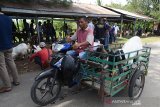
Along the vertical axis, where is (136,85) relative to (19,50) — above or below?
above

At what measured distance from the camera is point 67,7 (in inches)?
504

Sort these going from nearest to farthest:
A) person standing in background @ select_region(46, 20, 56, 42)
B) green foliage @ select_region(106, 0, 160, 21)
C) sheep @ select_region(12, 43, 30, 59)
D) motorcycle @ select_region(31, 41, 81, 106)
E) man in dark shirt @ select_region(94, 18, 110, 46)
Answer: motorcycle @ select_region(31, 41, 81, 106)
sheep @ select_region(12, 43, 30, 59)
man in dark shirt @ select_region(94, 18, 110, 46)
person standing in background @ select_region(46, 20, 56, 42)
green foliage @ select_region(106, 0, 160, 21)

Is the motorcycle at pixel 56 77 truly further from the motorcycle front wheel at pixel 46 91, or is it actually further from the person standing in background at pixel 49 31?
the person standing in background at pixel 49 31

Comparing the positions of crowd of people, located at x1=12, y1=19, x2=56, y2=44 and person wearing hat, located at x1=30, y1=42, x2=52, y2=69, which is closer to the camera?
person wearing hat, located at x1=30, y1=42, x2=52, y2=69

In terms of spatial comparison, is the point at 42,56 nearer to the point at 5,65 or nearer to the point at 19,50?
the point at 5,65

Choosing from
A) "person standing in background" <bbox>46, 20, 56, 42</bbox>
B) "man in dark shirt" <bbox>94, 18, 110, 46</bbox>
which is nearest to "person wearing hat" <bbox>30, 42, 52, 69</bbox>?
"man in dark shirt" <bbox>94, 18, 110, 46</bbox>

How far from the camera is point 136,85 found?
4.25m

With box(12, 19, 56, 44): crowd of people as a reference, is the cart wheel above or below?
above

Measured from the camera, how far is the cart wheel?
3922 millimetres

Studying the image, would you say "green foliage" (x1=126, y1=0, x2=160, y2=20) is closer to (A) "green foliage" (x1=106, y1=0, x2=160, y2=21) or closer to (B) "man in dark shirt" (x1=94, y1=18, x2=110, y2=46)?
(A) "green foliage" (x1=106, y1=0, x2=160, y2=21)

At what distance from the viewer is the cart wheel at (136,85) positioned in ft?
12.9

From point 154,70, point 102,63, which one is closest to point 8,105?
point 102,63

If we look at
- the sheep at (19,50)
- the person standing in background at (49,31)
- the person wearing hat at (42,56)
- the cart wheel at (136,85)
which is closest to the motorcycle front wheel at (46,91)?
the cart wheel at (136,85)

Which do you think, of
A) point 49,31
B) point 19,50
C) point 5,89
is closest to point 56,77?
point 5,89
